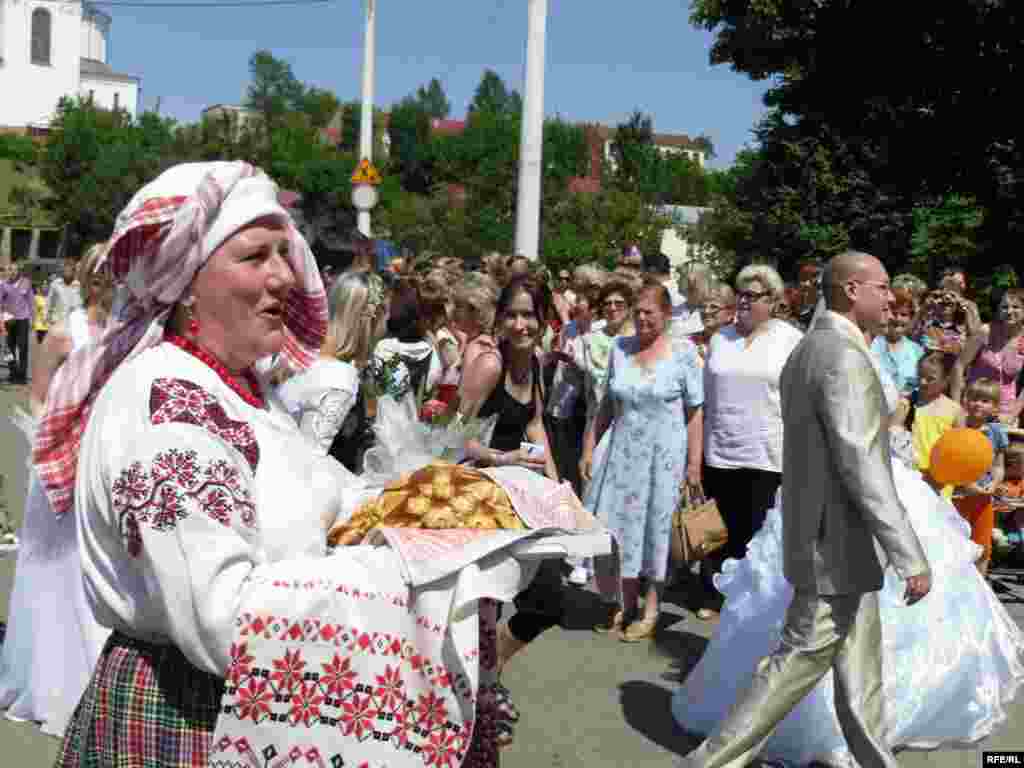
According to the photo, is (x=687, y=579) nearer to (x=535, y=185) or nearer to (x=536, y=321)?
(x=536, y=321)

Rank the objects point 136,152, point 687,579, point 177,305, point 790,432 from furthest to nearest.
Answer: point 136,152 < point 687,579 < point 790,432 < point 177,305

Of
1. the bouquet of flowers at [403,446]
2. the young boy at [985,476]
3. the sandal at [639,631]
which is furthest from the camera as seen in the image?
the young boy at [985,476]

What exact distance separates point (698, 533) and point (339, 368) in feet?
8.38

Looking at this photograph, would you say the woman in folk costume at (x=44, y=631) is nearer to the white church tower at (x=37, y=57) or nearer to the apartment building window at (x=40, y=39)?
the white church tower at (x=37, y=57)

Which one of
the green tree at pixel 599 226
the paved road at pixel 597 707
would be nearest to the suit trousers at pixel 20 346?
the paved road at pixel 597 707

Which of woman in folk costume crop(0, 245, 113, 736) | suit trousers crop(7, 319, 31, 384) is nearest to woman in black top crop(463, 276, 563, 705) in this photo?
woman in folk costume crop(0, 245, 113, 736)

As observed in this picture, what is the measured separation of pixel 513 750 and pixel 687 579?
11.9 feet

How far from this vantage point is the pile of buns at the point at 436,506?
2338 mm

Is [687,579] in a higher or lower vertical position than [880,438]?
lower

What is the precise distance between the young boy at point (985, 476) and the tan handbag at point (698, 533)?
197cm

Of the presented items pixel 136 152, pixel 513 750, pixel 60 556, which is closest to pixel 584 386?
pixel 513 750

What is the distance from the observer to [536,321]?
717 centimetres

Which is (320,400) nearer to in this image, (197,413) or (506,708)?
(506,708)

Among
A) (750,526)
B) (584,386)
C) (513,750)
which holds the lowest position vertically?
(513,750)
